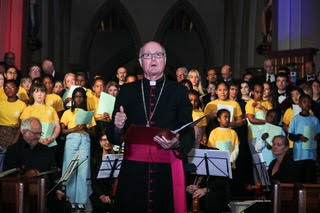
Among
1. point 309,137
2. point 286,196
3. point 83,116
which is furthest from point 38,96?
point 286,196

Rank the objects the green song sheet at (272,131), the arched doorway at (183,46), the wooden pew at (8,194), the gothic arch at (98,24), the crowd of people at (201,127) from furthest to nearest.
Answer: the arched doorway at (183,46) → the gothic arch at (98,24) → the green song sheet at (272,131) → the crowd of people at (201,127) → the wooden pew at (8,194)

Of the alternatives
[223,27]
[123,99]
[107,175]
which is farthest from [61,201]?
[223,27]

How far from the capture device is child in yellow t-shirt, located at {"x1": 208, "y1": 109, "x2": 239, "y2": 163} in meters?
10.1

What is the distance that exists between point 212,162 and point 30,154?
2024 millimetres

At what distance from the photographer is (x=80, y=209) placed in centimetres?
997

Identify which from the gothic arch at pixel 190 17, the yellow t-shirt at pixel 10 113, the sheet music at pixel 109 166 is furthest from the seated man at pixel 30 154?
the gothic arch at pixel 190 17

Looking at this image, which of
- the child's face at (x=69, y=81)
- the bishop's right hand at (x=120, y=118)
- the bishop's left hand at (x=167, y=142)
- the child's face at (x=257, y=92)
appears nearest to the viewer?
the bishop's left hand at (x=167, y=142)

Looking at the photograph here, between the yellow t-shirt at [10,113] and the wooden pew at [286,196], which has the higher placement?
the yellow t-shirt at [10,113]

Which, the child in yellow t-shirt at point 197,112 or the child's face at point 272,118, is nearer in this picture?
the child in yellow t-shirt at point 197,112

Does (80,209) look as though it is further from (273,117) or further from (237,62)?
(237,62)

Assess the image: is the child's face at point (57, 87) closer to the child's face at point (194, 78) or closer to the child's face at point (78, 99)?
the child's face at point (78, 99)

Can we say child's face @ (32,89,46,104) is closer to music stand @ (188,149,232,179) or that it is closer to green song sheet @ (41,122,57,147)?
green song sheet @ (41,122,57,147)

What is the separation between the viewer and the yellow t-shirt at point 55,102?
10.8 m

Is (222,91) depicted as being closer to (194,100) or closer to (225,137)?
(194,100)
